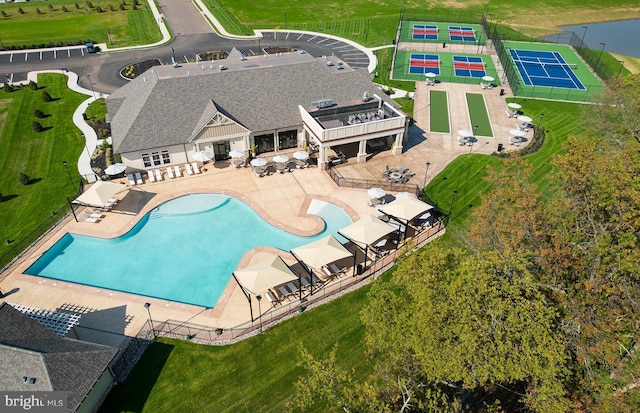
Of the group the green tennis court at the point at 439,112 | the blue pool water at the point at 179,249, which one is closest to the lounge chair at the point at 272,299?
the blue pool water at the point at 179,249

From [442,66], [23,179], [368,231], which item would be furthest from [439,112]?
[23,179]

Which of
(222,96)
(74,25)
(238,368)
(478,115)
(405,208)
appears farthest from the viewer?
(74,25)

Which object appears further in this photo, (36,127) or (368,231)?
(36,127)

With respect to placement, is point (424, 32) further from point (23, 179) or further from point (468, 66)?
point (23, 179)

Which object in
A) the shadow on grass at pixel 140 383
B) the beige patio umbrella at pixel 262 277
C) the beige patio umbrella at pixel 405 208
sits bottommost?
the shadow on grass at pixel 140 383

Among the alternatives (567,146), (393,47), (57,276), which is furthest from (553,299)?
(393,47)

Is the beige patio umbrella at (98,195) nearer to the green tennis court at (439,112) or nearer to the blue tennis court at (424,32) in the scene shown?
the green tennis court at (439,112)

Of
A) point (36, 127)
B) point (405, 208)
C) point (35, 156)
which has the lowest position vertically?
point (35, 156)
